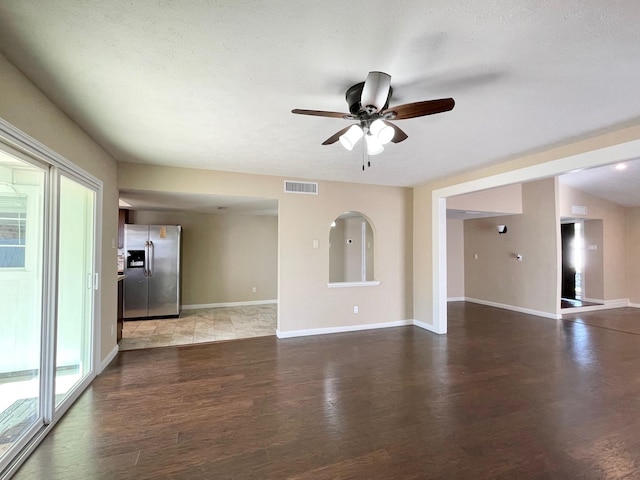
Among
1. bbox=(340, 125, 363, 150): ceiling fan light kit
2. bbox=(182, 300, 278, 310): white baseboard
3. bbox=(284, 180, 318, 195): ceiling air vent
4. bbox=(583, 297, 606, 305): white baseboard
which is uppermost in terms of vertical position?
bbox=(284, 180, 318, 195): ceiling air vent

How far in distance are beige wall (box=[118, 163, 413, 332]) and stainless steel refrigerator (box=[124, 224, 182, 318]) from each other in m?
2.17

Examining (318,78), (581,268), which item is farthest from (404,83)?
(581,268)

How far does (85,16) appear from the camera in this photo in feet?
4.56

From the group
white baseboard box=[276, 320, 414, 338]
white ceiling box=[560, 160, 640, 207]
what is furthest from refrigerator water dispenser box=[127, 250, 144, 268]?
white ceiling box=[560, 160, 640, 207]

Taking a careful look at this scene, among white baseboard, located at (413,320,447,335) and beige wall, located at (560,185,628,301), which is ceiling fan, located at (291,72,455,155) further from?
beige wall, located at (560,185,628,301)

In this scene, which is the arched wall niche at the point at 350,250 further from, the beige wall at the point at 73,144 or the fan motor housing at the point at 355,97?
the fan motor housing at the point at 355,97

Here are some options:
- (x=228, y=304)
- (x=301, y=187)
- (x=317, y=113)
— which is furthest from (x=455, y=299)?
(x=317, y=113)

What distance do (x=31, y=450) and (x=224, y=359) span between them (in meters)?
1.88

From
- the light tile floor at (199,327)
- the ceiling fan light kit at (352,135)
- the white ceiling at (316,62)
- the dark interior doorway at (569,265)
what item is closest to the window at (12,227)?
the white ceiling at (316,62)

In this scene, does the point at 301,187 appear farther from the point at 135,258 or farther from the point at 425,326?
the point at 135,258

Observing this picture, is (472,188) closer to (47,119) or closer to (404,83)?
(404,83)

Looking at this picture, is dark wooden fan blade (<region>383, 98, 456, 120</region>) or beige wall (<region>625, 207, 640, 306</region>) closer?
dark wooden fan blade (<region>383, 98, 456, 120</region>)

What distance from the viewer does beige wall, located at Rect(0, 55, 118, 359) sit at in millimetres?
1783

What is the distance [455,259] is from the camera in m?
8.34
